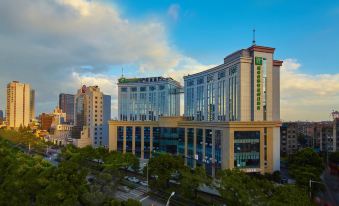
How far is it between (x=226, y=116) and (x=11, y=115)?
146 meters

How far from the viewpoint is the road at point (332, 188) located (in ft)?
139

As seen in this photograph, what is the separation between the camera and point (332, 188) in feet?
163

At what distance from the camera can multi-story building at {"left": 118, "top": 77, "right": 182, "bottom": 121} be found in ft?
310

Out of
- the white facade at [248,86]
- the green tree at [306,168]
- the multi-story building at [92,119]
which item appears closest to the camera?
the green tree at [306,168]

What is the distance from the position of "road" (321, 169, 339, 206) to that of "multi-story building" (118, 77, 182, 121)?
49.6m

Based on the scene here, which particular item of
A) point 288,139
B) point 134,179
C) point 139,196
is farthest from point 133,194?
point 288,139

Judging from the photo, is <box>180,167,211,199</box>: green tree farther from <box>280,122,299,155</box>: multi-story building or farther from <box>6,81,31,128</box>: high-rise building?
<box>6,81,31,128</box>: high-rise building

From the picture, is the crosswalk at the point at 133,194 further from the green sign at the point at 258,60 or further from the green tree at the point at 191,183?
the green sign at the point at 258,60

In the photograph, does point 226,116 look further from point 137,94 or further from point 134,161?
point 137,94

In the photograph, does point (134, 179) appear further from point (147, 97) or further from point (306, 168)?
point (147, 97)

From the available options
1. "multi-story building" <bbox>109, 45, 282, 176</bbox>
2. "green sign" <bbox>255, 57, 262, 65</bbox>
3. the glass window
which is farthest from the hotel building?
"green sign" <bbox>255, 57, 262, 65</bbox>

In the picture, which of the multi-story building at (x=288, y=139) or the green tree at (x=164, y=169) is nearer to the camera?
the green tree at (x=164, y=169)

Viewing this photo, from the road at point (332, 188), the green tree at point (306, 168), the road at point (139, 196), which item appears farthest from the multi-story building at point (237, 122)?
the road at point (139, 196)

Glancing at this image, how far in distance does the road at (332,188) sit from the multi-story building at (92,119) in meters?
69.2
